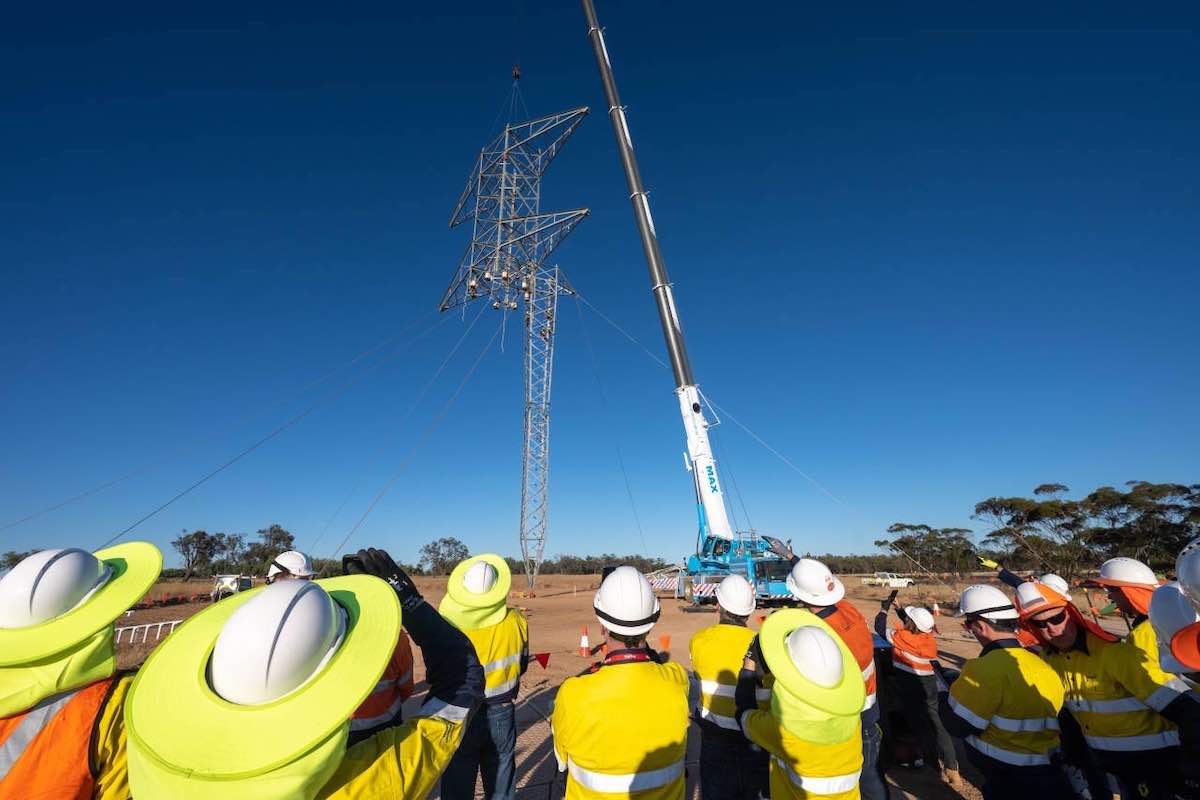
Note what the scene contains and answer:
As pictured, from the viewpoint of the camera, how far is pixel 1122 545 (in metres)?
31.2

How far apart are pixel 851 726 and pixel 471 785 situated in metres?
2.89

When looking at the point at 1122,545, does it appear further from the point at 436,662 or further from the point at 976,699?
the point at 436,662

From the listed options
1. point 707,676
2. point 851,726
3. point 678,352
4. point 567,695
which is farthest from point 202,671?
point 678,352

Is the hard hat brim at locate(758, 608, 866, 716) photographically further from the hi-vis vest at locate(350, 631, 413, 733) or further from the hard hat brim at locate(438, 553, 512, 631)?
the hi-vis vest at locate(350, 631, 413, 733)

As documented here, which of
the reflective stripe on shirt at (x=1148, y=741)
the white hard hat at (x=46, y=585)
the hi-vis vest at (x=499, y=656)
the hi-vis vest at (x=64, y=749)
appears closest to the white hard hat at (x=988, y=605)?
the reflective stripe on shirt at (x=1148, y=741)

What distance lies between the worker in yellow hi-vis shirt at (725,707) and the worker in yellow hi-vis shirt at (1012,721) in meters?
1.34

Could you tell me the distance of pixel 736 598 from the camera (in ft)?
13.0

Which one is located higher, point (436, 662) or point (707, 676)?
point (436, 662)

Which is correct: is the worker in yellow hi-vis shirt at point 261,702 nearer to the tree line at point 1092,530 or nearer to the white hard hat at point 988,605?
the white hard hat at point 988,605

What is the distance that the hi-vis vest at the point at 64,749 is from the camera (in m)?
2.00

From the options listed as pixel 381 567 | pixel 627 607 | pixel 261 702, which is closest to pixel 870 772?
pixel 627 607

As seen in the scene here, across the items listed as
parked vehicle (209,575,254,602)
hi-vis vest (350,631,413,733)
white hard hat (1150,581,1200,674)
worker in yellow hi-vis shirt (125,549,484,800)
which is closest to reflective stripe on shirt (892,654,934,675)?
white hard hat (1150,581,1200,674)

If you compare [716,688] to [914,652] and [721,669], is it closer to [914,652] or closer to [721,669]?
[721,669]

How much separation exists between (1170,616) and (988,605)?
1.27 metres
